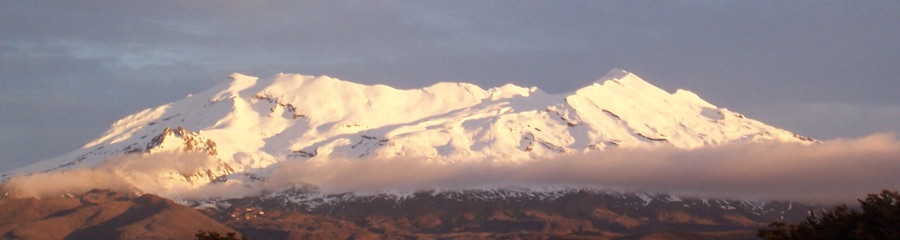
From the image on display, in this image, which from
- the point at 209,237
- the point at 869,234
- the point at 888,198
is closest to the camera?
the point at 869,234

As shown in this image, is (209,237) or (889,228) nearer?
(889,228)

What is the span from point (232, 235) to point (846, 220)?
1808 inches

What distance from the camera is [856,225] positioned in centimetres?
9469

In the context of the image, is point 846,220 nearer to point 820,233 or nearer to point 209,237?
point 820,233

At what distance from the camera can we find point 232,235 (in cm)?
10931

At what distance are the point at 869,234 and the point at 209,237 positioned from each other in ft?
159

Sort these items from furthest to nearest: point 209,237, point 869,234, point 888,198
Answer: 1. point 209,237
2. point 888,198
3. point 869,234

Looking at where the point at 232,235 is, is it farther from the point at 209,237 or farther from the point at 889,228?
the point at 889,228

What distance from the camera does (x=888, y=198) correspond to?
323 feet

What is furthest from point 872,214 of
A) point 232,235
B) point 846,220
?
point 232,235

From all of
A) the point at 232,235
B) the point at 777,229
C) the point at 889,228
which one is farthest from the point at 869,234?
the point at 232,235

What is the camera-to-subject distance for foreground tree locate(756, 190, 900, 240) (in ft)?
304

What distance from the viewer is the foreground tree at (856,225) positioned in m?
92.6

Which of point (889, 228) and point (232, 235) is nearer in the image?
point (889, 228)
